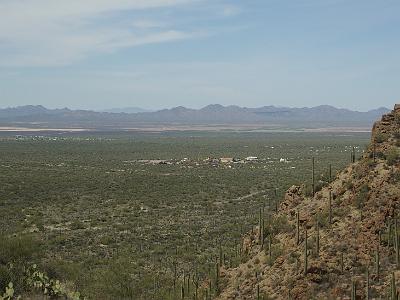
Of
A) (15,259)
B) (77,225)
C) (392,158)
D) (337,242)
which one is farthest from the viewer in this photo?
(77,225)

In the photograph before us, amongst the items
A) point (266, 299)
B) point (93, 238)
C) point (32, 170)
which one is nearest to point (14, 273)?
point (266, 299)

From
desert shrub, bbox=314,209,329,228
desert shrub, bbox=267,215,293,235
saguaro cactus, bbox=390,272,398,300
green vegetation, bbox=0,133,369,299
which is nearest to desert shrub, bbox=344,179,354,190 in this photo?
desert shrub, bbox=314,209,329,228

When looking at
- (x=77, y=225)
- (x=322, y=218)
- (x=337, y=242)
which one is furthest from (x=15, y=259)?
(x=77, y=225)

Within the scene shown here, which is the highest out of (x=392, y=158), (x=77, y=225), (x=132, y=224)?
(x=392, y=158)

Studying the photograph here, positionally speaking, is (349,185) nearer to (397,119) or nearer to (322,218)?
(322,218)

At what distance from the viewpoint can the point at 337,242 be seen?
17094 mm

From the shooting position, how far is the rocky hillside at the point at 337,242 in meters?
15.6

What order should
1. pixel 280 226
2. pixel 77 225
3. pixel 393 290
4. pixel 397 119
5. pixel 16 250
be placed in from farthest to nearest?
pixel 77 225 → pixel 397 119 → pixel 280 226 → pixel 16 250 → pixel 393 290

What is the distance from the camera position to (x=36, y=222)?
1490 inches

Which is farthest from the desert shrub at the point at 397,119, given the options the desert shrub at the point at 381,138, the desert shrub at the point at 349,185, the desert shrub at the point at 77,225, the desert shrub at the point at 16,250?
the desert shrub at the point at 77,225

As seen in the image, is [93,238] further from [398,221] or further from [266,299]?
[398,221]

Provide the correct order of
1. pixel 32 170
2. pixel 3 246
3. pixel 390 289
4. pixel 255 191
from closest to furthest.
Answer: pixel 390 289 < pixel 3 246 < pixel 255 191 < pixel 32 170

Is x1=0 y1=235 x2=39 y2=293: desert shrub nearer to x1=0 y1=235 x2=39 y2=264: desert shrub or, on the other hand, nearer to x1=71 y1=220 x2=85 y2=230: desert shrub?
x1=0 y1=235 x2=39 y2=264: desert shrub

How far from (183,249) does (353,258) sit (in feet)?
52.3
